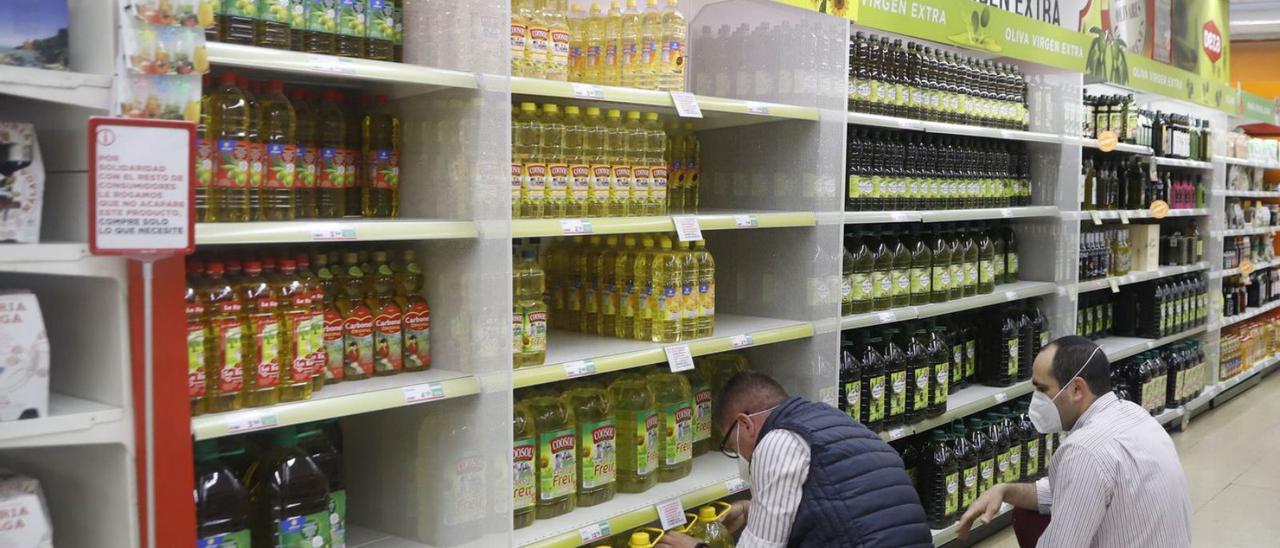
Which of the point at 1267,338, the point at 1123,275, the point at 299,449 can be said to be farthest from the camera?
the point at 1267,338

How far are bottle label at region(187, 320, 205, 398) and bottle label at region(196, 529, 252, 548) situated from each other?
337mm

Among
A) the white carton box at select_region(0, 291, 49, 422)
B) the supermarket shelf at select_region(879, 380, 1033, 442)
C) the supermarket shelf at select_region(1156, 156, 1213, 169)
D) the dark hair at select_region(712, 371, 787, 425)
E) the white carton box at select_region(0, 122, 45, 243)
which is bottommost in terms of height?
the supermarket shelf at select_region(879, 380, 1033, 442)

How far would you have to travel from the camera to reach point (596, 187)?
3139mm

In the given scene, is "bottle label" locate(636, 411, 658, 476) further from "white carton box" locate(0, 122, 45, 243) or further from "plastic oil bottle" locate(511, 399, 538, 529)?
"white carton box" locate(0, 122, 45, 243)

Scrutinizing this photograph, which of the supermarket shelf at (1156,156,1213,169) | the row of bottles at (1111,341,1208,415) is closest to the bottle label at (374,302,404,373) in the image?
the row of bottles at (1111,341,1208,415)

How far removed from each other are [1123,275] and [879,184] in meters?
3.15

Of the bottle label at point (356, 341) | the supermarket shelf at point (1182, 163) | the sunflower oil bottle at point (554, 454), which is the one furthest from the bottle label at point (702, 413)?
the supermarket shelf at point (1182, 163)

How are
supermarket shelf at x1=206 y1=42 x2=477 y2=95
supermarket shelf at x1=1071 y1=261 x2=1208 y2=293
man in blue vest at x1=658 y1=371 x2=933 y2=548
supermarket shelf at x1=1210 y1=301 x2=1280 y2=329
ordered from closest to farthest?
supermarket shelf at x1=206 y1=42 x2=477 y2=95, man in blue vest at x1=658 y1=371 x2=933 y2=548, supermarket shelf at x1=1071 y1=261 x2=1208 y2=293, supermarket shelf at x1=1210 y1=301 x2=1280 y2=329

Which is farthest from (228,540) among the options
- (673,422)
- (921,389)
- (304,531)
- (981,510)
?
(921,389)

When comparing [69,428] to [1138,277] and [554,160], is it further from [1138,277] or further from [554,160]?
[1138,277]

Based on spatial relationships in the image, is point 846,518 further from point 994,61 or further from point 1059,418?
point 994,61

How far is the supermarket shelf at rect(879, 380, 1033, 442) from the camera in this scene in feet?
14.4

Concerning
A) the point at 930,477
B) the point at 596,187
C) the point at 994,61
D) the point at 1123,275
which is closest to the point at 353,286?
the point at 596,187

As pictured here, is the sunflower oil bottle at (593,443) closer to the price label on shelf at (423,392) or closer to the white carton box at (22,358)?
the price label on shelf at (423,392)
